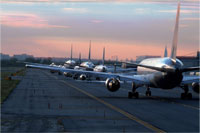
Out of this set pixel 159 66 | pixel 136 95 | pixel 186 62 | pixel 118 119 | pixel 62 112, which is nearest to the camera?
pixel 118 119

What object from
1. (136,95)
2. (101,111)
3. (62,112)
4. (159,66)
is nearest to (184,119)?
(101,111)

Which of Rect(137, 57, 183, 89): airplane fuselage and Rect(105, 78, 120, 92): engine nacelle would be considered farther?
Rect(105, 78, 120, 92): engine nacelle

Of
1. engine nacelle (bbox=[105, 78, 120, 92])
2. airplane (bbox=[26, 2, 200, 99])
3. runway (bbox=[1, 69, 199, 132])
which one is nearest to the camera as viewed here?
runway (bbox=[1, 69, 199, 132])

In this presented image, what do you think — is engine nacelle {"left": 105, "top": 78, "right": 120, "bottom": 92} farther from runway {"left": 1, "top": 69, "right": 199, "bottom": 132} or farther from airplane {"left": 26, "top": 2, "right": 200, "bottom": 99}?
runway {"left": 1, "top": 69, "right": 199, "bottom": 132}

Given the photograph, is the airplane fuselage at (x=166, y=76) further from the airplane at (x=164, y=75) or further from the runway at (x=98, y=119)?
the runway at (x=98, y=119)

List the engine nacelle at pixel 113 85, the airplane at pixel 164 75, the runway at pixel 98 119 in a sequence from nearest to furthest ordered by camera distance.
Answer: the runway at pixel 98 119 → the airplane at pixel 164 75 → the engine nacelle at pixel 113 85

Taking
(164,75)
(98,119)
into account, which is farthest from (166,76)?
(98,119)

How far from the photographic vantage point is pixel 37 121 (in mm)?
22359

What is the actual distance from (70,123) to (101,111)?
6441 millimetres

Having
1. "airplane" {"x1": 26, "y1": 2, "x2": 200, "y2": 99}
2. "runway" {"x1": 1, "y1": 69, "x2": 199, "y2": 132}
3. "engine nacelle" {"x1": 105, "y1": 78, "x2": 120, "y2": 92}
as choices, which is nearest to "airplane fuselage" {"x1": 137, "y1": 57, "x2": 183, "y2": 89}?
"airplane" {"x1": 26, "y1": 2, "x2": 200, "y2": 99}

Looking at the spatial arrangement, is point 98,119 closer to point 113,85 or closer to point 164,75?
point 164,75

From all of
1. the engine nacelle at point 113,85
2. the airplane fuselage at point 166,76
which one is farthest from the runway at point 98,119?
the engine nacelle at point 113,85

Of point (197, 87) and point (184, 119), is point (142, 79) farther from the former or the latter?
point (184, 119)

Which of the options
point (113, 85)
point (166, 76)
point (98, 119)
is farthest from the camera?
point (113, 85)
